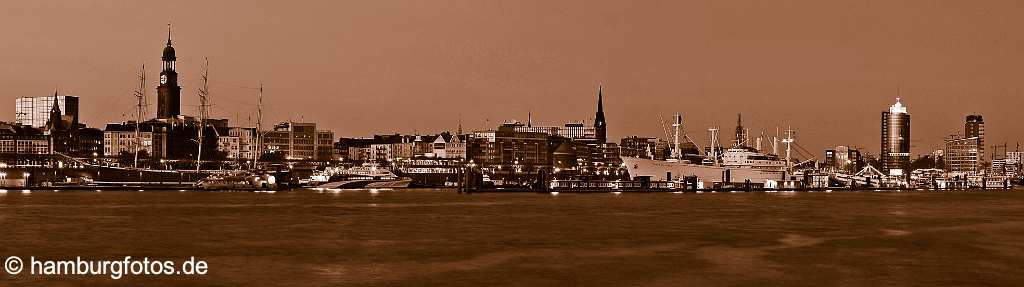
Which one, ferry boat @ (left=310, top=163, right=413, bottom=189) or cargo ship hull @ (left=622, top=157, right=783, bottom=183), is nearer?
ferry boat @ (left=310, top=163, right=413, bottom=189)

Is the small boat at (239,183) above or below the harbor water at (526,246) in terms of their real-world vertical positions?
above

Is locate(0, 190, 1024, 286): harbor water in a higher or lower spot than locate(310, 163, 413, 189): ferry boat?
lower

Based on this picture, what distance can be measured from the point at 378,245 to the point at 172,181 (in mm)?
110781

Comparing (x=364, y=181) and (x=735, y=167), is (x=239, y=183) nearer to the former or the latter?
(x=364, y=181)

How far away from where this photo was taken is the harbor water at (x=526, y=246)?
26.1 m

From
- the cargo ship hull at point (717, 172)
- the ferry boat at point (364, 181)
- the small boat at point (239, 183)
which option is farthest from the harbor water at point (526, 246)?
the cargo ship hull at point (717, 172)

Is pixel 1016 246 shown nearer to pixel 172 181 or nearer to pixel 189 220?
pixel 189 220

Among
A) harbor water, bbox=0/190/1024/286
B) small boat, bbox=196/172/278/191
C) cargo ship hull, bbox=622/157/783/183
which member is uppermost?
cargo ship hull, bbox=622/157/783/183

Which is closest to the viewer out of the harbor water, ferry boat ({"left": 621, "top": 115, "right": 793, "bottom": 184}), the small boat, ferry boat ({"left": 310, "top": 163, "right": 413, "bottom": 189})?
the harbor water

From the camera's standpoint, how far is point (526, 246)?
34.5 m

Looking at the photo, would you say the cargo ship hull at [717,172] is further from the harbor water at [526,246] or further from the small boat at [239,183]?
the harbor water at [526,246]

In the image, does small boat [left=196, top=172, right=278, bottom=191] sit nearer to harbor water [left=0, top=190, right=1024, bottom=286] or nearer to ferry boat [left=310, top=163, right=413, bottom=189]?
ferry boat [left=310, top=163, right=413, bottom=189]

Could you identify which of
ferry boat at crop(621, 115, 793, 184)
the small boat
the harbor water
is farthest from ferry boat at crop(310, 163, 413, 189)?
the harbor water

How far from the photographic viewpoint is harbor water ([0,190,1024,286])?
2609cm
